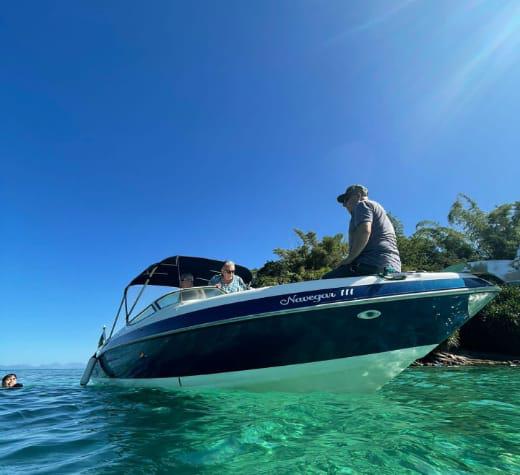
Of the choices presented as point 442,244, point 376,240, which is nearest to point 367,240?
point 376,240

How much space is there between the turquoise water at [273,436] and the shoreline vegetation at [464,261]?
10.6 m

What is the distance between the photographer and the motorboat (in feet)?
12.7

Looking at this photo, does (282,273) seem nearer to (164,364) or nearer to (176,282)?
(176,282)

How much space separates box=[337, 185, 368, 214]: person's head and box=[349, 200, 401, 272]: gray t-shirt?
0.49 feet

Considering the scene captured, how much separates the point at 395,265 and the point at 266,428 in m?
2.46

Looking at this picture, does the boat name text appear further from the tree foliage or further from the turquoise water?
the tree foliage

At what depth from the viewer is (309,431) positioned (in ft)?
8.96

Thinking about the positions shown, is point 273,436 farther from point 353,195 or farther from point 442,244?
point 442,244

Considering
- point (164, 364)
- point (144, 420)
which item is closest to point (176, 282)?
Result: point (164, 364)

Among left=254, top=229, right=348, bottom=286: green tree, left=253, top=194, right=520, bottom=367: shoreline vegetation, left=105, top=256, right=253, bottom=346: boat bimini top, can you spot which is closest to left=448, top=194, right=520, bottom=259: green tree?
left=253, top=194, right=520, bottom=367: shoreline vegetation

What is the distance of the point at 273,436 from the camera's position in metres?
2.63

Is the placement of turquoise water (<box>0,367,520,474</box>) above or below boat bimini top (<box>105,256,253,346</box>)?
below

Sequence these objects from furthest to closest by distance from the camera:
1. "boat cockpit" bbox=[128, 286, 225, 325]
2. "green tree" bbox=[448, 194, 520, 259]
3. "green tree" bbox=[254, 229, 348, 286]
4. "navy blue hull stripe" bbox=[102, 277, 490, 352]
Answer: "green tree" bbox=[448, 194, 520, 259] < "green tree" bbox=[254, 229, 348, 286] < "boat cockpit" bbox=[128, 286, 225, 325] < "navy blue hull stripe" bbox=[102, 277, 490, 352]

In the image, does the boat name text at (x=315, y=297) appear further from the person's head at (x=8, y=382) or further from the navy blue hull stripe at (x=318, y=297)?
the person's head at (x=8, y=382)
